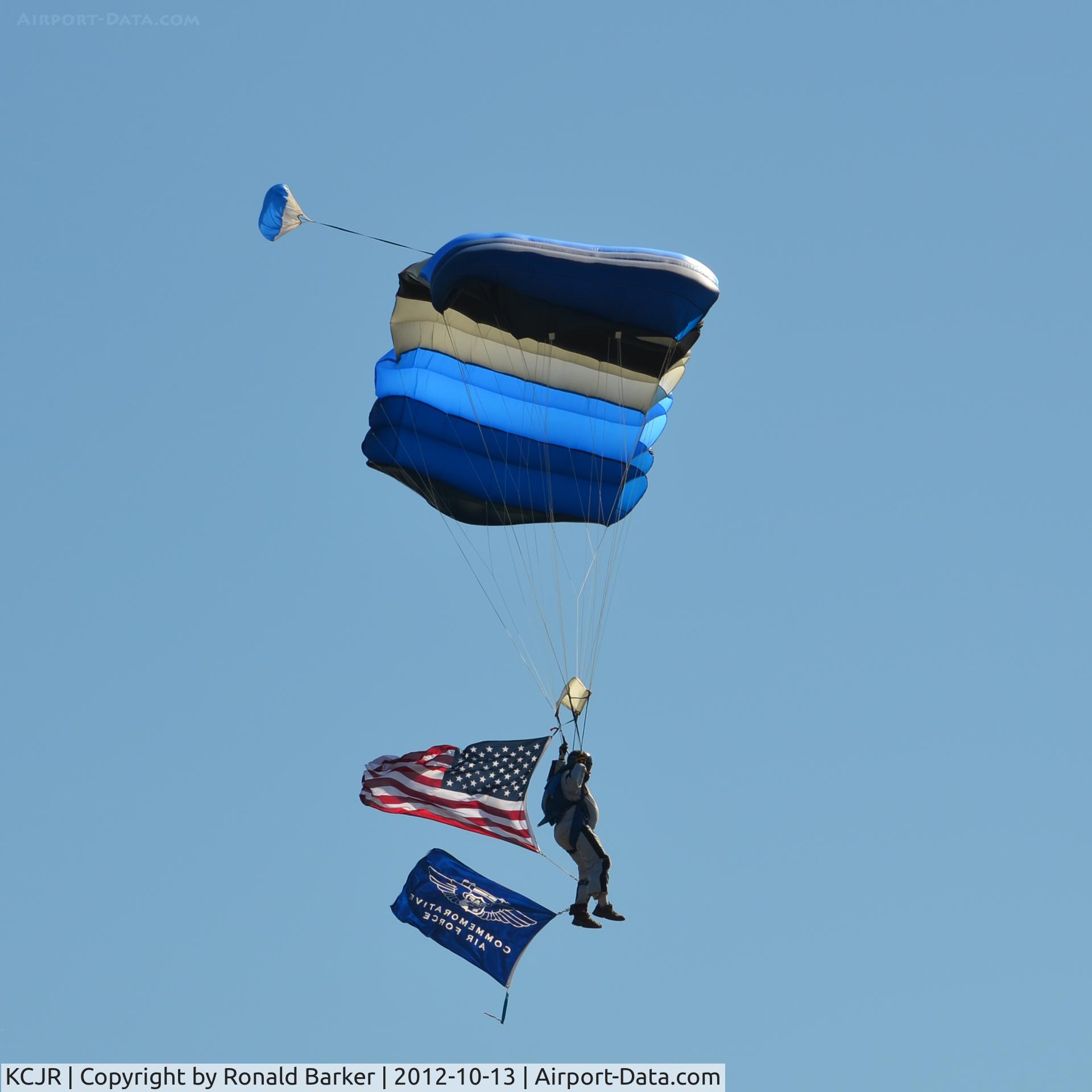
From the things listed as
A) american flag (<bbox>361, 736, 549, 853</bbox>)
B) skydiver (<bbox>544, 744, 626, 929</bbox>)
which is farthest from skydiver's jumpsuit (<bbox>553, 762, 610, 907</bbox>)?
american flag (<bbox>361, 736, 549, 853</bbox>)

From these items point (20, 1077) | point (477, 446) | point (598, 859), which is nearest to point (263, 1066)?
point (20, 1077)

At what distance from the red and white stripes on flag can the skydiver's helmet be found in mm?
915

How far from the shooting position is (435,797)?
25.0m

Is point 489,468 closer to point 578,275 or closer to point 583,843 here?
point 578,275

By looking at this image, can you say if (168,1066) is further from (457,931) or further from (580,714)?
(580,714)

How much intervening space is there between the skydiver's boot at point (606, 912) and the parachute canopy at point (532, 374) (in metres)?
4.94

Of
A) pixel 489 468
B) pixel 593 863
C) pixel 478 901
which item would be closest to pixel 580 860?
pixel 593 863

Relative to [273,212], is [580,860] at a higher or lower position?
lower

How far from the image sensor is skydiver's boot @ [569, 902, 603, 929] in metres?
23.3

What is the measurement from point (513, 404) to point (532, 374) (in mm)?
544

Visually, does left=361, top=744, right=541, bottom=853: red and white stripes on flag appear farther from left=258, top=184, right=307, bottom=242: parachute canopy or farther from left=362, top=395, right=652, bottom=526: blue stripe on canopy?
left=258, top=184, right=307, bottom=242: parachute canopy

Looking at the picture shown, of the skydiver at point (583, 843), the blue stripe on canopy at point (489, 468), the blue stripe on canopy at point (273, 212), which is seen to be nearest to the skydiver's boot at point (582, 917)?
the skydiver at point (583, 843)

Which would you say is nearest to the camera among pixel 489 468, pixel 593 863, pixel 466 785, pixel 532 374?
pixel 593 863

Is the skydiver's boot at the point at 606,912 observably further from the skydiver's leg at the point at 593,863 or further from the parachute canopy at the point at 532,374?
the parachute canopy at the point at 532,374
